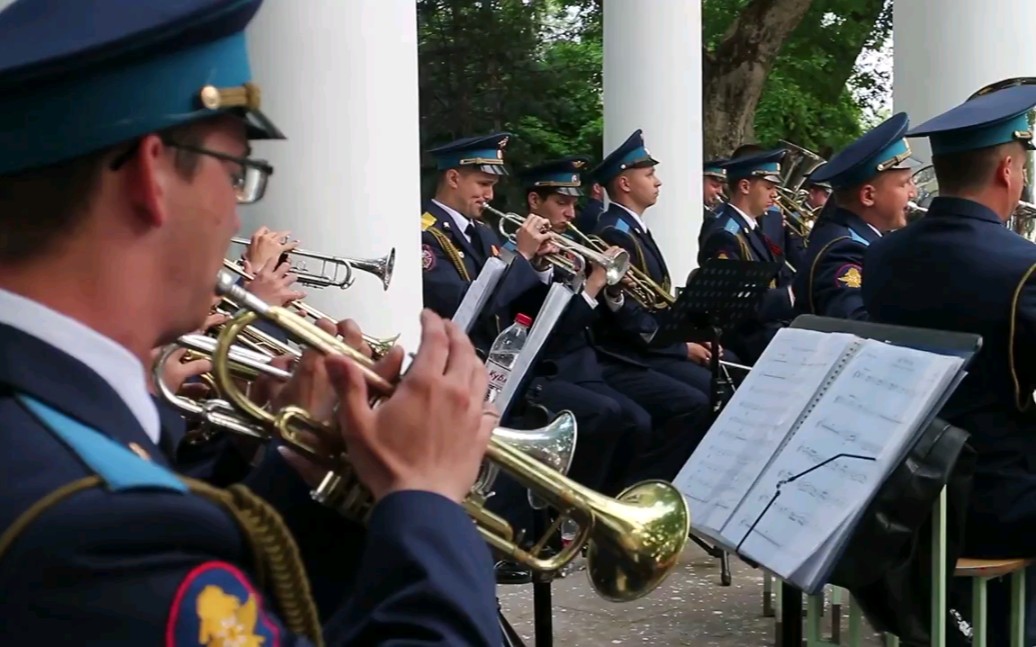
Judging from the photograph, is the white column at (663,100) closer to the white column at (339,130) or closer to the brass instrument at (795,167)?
the brass instrument at (795,167)

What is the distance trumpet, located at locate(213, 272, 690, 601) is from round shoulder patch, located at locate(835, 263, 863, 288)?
2.98 m

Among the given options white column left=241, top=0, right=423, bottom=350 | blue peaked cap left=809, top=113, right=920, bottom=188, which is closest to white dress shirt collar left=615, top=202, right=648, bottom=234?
blue peaked cap left=809, top=113, right=920, bottom=188

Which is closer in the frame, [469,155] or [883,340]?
[883,340]

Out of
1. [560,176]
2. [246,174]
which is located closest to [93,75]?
[246,174]

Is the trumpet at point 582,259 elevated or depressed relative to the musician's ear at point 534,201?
depressed

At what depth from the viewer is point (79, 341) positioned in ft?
3.59

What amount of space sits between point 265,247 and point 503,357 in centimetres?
87

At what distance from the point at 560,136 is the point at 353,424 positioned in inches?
610

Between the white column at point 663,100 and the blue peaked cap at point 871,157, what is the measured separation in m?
4.41

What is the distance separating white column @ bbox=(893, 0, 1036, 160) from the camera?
252 inches

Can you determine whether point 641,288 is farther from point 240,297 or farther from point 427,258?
point 240,297

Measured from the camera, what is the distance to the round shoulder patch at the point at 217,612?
39.4 inches

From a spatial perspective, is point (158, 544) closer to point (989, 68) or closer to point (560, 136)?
point (989, 68)

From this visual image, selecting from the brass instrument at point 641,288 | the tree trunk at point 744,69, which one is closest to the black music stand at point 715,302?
the brass instrument at point 641,288
